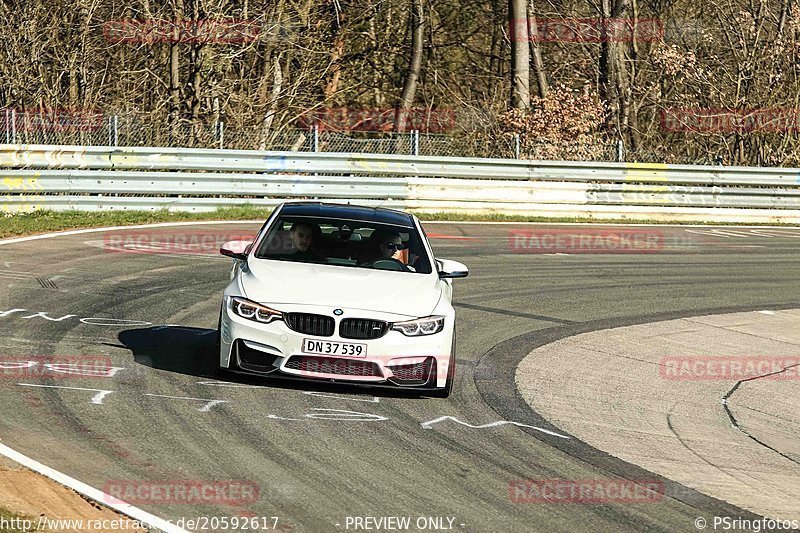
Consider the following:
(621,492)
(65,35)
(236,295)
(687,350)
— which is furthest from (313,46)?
(621,492)

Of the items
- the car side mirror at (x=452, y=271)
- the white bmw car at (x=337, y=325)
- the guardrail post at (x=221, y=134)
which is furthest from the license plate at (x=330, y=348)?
the guardrail post at (x=221, y=134)

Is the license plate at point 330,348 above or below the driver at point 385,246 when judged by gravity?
below

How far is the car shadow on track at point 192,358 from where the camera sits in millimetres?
9117

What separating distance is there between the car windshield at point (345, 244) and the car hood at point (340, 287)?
0.64 ft

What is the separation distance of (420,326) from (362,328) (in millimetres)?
462

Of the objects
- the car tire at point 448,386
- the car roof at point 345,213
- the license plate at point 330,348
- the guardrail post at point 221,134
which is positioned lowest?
the car tire at point 448,386

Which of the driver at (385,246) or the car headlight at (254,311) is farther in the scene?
the driver at (385,246)

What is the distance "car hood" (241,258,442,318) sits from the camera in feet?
29.1
